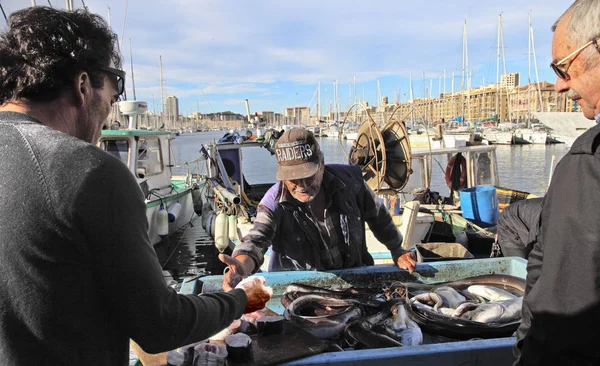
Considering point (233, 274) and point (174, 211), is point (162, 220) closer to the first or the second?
point (174, 211)

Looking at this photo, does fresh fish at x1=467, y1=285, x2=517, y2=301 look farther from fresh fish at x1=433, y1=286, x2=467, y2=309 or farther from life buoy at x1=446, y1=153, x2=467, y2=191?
life buoy at x1=446, y1=153, x2=467, y2=191

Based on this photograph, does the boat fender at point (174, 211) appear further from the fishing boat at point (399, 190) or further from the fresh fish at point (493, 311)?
the fresh fish at point (493, 311)

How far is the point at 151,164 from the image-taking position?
41.7 ft

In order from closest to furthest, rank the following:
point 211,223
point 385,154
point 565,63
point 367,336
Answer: point 565,63
point 367,336
point 385,154
point 211,223

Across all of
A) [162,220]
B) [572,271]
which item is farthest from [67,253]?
[162,220]

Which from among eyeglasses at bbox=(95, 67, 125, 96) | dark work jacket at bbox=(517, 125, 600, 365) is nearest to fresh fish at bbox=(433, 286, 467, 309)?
dark work jacket at bbox=(517, 125, 600, 365)

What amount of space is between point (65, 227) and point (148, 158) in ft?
38.9

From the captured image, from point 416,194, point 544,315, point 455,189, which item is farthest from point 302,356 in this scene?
point 455,189

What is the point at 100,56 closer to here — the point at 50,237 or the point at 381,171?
the point at 50,237

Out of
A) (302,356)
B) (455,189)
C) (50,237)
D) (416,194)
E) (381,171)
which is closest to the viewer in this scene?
(50,237)

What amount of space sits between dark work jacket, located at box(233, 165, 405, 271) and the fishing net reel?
8.30 feet

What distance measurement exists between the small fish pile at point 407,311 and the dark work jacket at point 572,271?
125cm

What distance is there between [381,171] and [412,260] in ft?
9.16

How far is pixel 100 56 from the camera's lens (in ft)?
4.95
